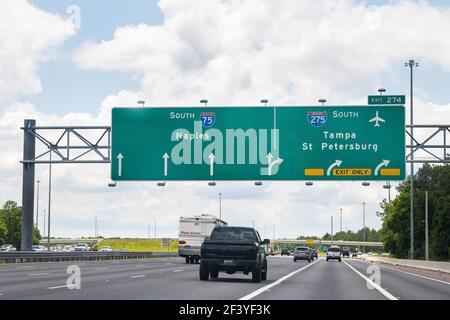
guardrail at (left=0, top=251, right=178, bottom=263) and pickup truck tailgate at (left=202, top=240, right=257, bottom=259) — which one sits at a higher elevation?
pickup truck tailgate at (left=202, top=240, right=257, bottom=259)

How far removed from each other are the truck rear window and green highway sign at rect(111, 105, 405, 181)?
15.0m

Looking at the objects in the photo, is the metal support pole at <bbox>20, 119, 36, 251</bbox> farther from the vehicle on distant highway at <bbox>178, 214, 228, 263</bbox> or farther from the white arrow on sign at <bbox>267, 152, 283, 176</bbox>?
the vehicle on distant highway at <bbox>178, 214, 228, 263</bbox>

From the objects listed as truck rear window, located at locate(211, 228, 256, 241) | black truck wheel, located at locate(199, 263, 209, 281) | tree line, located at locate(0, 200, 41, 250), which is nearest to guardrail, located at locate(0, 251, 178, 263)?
truck rear window, located at locate(211, 228, 256, 241)

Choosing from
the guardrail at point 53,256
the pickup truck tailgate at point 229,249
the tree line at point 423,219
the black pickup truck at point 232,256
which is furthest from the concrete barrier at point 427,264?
the tree line at point 423,219

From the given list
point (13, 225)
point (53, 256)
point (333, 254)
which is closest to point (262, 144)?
point (53, 256)

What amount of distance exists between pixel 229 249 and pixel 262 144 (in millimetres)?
16583

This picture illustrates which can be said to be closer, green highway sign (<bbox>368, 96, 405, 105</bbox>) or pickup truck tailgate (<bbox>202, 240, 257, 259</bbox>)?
pickup truck tailgate (<bbox>202, 240, 257, 259</bbox>)

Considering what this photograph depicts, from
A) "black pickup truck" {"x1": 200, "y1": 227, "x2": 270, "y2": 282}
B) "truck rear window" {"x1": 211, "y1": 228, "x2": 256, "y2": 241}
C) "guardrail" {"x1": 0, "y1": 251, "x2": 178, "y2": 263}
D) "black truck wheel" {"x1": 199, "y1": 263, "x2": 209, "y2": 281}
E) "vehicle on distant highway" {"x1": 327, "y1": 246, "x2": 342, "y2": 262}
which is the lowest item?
"vehicle on distant highway" {"x1": 327, "y1": 246, "x2": 342, "y2": 262}

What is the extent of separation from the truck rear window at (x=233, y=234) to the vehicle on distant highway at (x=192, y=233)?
2999 centimetres

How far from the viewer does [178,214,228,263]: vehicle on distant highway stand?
61219 mm

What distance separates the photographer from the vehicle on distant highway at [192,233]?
Result: 201 ft

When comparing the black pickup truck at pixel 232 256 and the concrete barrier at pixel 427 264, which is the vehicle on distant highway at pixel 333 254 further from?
the black pickup truck at pixel 232 256

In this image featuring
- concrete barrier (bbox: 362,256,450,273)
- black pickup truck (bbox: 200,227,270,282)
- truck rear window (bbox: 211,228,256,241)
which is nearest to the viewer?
black pickup truck (bbox: 200,227,270,282)
